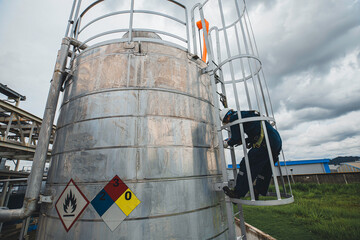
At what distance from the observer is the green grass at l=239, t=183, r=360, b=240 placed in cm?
850

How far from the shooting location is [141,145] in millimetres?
3020

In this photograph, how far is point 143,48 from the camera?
12.4 feet

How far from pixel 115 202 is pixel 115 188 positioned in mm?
220

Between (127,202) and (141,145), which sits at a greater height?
(141,145)

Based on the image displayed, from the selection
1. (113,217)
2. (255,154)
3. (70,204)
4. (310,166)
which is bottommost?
(113,217)

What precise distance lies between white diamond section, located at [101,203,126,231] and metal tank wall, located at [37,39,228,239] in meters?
0.07

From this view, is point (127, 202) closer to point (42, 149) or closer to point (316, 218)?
point (42, 149)

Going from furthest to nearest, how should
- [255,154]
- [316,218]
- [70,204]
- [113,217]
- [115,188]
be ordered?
1. [316,218]
2. [255,154]
3. [70,204]
4. [115,188]
5. [113,217]

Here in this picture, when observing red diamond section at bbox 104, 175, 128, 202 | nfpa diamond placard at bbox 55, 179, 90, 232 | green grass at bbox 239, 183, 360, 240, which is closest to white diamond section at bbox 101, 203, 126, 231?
red diamond section at bbox 104, 175, 128, 202

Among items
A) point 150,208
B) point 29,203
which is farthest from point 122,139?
point 29,203

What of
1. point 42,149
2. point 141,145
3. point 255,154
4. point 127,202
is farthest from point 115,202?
point 255,154

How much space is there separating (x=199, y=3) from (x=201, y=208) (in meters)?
5.12

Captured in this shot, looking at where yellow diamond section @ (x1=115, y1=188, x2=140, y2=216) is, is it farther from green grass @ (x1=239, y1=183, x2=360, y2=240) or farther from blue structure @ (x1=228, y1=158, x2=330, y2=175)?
blue structure @ (x1=228, y1=158, x2=330, y2=175)

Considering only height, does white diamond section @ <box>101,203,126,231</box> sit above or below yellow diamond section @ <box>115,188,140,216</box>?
below
